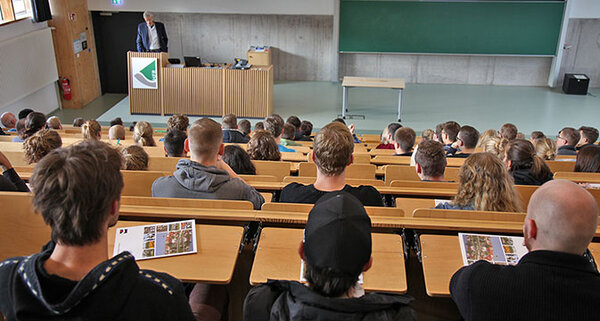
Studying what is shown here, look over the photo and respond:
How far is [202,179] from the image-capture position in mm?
2859

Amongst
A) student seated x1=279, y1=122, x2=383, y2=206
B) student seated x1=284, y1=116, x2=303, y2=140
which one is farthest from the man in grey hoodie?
student seated x1=284, y1=116, x2=303, y2=140

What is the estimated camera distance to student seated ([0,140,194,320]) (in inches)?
50.1

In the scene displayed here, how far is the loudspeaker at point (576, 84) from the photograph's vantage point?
1055 centimetres

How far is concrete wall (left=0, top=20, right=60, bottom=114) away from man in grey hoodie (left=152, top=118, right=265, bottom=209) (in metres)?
6.83

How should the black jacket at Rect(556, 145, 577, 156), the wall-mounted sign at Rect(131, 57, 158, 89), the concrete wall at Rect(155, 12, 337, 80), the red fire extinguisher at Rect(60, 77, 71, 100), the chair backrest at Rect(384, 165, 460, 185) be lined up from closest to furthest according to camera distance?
the chair backrest at Rect(384, 165, 460, 185)
the black jacket at Rect(556, 145, 577, 156)
the wall-mounted sign at Rect(131, 57, 158, 89)
the red fire extinguisher at Rect(60, 77, 71, 100)
the concrete wall at Rect(155, 12, 337, 80)

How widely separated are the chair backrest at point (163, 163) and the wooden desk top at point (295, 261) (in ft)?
5.79

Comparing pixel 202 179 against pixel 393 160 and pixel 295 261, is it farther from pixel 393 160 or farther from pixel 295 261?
pixel 393 160

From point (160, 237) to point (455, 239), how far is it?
1.55 metres

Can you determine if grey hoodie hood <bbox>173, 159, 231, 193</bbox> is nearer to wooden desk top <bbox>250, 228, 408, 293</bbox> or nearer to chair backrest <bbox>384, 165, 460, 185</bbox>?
wooden desk top <bbox>250, 228, 408, 293</bbox>

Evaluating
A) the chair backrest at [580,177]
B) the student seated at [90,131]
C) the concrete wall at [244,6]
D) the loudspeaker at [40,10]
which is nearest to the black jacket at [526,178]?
the chair backrest at [580,177]

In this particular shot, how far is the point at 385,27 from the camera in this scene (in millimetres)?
11250

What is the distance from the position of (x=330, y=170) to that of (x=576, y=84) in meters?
10.2

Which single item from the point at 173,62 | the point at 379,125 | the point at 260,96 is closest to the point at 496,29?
the point at 379,125

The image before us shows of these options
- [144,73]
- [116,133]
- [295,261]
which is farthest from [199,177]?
[144,73]
